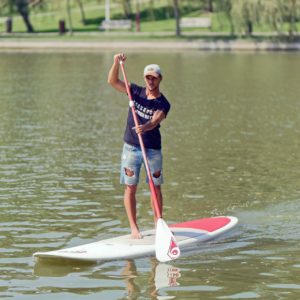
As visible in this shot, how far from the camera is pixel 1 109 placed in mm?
30828

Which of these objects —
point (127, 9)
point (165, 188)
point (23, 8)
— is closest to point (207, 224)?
point (165, 188)

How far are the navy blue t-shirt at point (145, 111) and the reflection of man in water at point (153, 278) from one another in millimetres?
1482

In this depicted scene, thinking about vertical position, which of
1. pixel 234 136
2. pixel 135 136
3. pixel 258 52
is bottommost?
pixel 258 52

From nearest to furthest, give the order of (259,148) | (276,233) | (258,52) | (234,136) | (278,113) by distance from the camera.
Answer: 1. (276,233)
2. (259,148)
3. (234,136)
4. (278,113)
5. (258,52)

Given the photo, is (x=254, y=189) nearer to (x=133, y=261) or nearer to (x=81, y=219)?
(x=81, y=219)

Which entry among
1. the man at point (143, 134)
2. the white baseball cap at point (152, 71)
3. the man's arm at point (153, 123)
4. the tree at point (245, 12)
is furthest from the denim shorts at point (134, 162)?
the tree at point (245, 12)

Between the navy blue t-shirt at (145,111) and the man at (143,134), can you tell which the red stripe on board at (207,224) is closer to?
the man at (143,134)

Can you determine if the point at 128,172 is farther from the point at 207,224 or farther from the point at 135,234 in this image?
the point at 207,224

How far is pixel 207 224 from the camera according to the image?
1350 cm

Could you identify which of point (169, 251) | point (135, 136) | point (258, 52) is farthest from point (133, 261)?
point (258, 52)

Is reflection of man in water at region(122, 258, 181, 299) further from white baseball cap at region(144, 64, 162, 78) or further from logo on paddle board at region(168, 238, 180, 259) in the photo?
white baseball cap at region(144, 64, 162, 78)

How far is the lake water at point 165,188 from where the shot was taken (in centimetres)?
1126

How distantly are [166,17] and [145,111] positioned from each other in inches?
2877

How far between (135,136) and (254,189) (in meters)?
4.91
